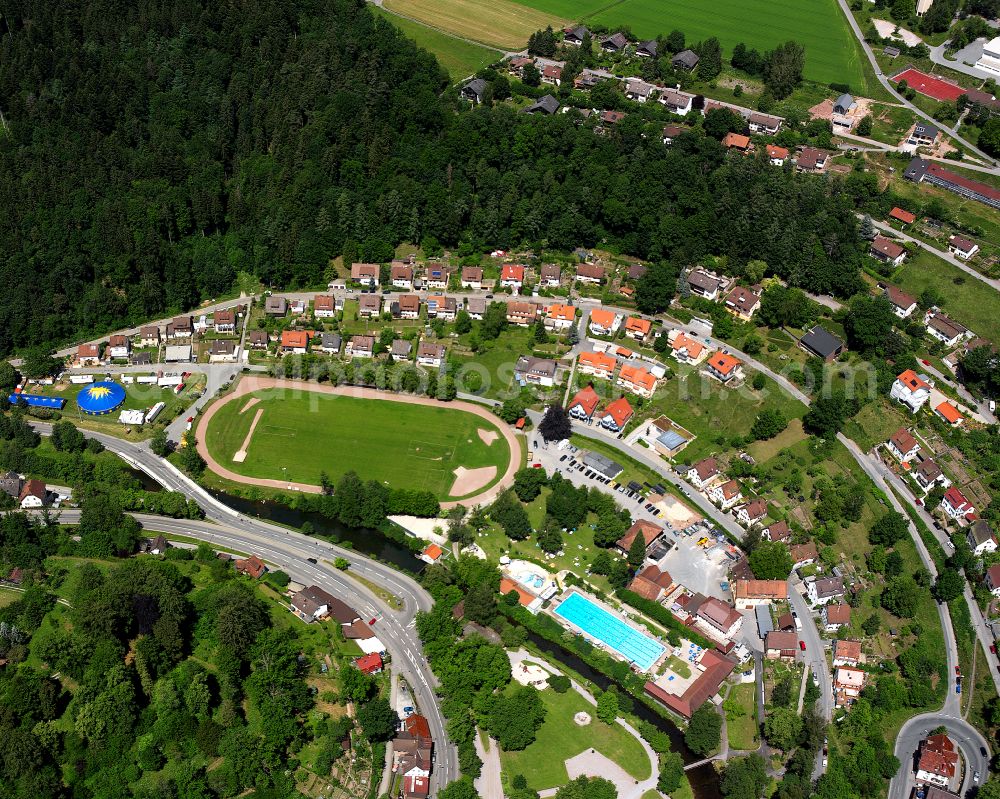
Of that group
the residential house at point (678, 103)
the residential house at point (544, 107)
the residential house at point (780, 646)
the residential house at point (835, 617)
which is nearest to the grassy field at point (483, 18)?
the residential house at point (544, 107)

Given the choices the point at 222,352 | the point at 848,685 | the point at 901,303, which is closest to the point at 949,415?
the point at 901,303

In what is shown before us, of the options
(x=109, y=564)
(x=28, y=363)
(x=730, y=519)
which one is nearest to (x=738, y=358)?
(x=730, y=519)

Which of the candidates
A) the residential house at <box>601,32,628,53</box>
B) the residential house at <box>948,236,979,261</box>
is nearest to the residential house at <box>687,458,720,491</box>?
the residential house at <box>948,236,979,261</box>

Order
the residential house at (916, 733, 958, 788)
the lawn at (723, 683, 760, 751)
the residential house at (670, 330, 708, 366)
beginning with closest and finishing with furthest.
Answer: the residential house at (916, 733, 958, 788)
the lawn at (723, 683, 760, 751)
the residential house at (670, 330, 708, 366)

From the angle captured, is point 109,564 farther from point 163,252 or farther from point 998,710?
point 998,710

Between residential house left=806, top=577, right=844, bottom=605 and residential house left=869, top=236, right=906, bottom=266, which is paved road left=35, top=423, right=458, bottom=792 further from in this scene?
residential house left=869, top=236, right=906, bottom=266

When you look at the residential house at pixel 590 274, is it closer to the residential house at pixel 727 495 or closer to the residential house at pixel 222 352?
the residential house at pixel 727 495
